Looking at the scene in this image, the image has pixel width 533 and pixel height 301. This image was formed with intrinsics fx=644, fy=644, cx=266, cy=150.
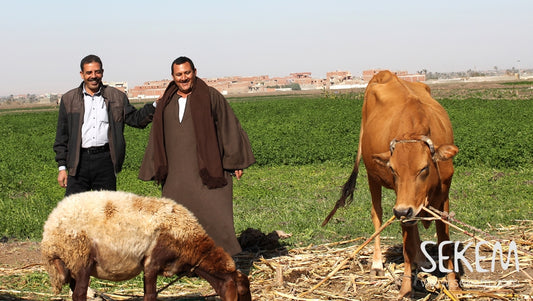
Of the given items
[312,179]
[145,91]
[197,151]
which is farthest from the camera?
[145,91]

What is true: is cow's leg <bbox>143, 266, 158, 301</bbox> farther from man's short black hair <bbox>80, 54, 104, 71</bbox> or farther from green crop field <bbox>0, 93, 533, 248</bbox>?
green crop field <bbox>0, 93, 533, 248</bbox>

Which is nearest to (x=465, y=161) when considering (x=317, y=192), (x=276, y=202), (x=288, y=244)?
(x=317, y=192)

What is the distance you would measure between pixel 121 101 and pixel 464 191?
811 cm

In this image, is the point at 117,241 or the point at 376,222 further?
the point at 376,222

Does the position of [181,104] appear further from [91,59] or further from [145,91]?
[145,91]

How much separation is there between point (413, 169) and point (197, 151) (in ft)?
7.22

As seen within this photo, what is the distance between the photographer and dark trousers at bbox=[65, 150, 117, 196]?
6777 mm

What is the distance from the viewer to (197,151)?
21.6 feet

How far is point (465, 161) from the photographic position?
16.6 meters

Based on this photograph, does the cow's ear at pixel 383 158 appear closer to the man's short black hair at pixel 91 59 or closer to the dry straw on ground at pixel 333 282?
the dry straw on ground at pixel 333 282

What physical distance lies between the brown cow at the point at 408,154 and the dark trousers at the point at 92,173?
2814 mm

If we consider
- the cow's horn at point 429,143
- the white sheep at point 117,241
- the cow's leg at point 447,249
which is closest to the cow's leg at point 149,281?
the white sheep at point 117,241


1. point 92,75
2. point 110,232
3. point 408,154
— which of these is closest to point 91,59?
point 92,75

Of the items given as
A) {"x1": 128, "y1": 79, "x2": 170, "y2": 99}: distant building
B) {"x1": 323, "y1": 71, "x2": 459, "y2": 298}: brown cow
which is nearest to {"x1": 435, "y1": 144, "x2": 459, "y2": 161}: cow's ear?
{"x1": 323, "y1": 71, "x2": 459, "y2": 298}: brown cow
